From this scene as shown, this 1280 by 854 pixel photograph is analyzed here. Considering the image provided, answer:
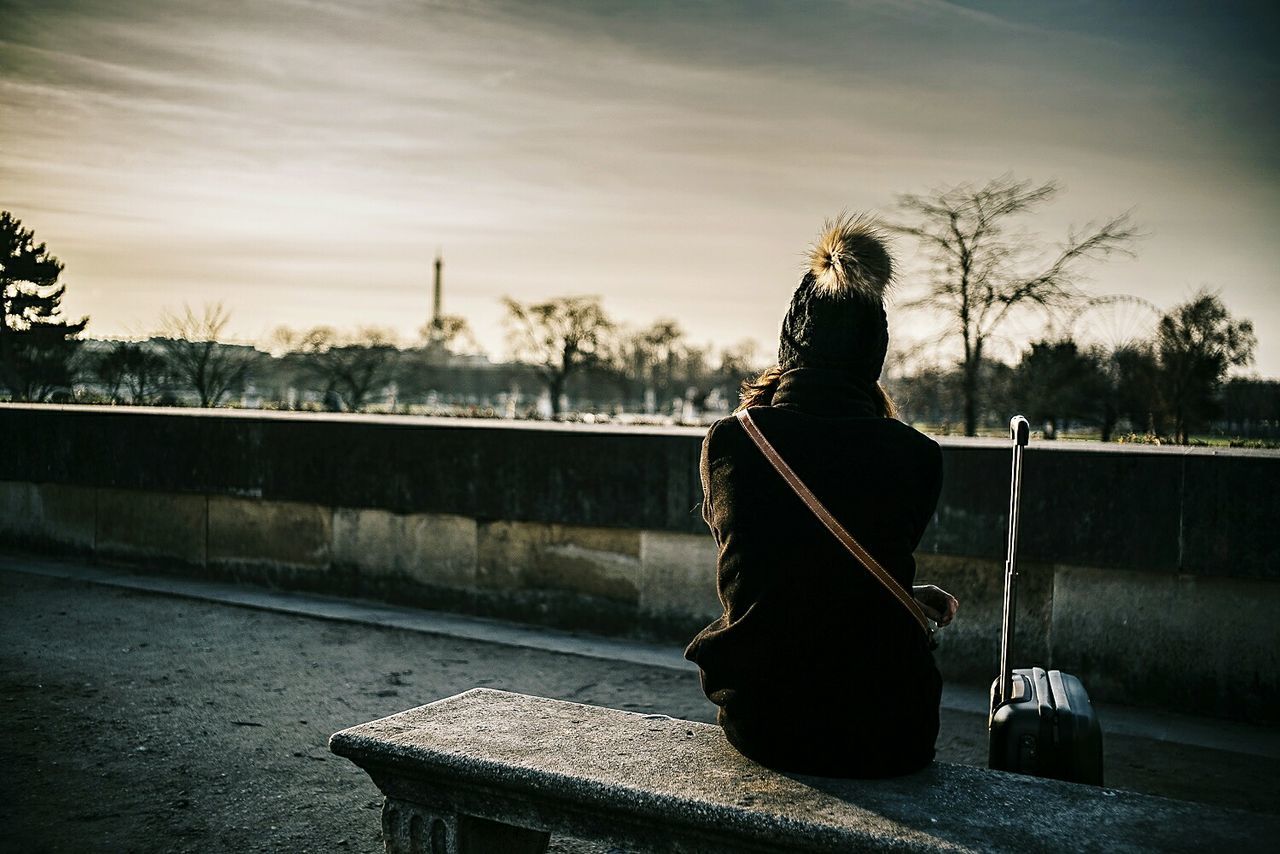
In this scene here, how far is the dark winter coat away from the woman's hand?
0.45ft

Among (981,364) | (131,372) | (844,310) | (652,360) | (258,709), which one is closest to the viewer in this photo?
(844,310)

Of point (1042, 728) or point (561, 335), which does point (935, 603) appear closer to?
point (1042, 728)

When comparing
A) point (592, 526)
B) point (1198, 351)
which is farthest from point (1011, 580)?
point (1198, 351)

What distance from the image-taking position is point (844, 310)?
2889mm

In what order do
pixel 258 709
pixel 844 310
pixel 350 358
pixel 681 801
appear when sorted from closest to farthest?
1. pixel 681 801
2. pixel 844 310
3. pixel 258 709
4. pixel 350 358

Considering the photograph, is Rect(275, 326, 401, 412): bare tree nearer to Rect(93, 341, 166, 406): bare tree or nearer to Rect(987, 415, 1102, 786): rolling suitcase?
Rect(93, 341, 166, 406): bare tree

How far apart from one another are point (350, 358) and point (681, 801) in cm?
4692

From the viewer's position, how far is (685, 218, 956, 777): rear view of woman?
9.02 feet

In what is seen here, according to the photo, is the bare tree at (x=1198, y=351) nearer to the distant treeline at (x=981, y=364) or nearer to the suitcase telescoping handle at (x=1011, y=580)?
the distant treeline at (x=981, y=364)

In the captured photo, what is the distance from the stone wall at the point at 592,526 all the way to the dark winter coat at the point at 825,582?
335 centimetres

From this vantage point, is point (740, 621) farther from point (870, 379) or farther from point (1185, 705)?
point (1185, 705)

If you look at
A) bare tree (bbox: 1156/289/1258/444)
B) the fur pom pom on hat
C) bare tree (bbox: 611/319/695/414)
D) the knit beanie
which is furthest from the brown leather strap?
bare tree (bbox: 611/319/695/414)

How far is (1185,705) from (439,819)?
4.13m

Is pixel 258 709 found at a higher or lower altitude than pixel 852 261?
lower
